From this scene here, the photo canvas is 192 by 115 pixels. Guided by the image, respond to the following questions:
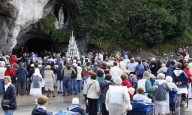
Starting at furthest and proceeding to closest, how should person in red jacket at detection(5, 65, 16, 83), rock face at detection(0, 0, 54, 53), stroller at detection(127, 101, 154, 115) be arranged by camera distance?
1. rock face at detection(0, 0, 54, 53)
2. person in red jacket at detection(5, 65, 16, 83)
3. stroller at detection(127, 101, 154, 115)

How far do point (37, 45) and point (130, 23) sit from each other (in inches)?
336

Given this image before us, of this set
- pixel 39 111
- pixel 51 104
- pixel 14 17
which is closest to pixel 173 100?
pixel 51 104

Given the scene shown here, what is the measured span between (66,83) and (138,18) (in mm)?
16970

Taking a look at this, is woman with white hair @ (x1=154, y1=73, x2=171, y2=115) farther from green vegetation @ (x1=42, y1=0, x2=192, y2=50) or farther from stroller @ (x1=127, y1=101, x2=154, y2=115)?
green vegetation @ (x1=42, y1=0, x2=192, y2=50)

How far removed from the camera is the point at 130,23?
37219 millimetres

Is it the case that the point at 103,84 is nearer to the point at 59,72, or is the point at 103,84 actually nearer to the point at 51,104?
the point at 51,104

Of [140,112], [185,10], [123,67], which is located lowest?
[140,112]

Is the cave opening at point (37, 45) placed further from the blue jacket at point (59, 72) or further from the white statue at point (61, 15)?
the blue jacket at point (59, 72)

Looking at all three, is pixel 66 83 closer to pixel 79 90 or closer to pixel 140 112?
pixel 79 90

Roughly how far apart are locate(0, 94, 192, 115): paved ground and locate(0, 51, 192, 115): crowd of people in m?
0.40

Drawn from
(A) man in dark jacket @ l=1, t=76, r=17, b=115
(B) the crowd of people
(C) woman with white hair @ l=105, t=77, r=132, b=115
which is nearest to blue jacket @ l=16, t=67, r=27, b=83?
(B) the crowd of people

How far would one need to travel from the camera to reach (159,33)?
35.8 metres

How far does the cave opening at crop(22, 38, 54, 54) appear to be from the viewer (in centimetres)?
A: 3906

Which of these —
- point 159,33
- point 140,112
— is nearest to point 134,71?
point 140,112
